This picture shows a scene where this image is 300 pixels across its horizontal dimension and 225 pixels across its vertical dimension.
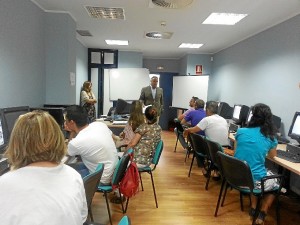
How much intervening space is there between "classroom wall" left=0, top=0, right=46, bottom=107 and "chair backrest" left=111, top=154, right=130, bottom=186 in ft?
5.44

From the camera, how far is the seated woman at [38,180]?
35.4 inches

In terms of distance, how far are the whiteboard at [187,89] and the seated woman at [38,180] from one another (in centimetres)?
662

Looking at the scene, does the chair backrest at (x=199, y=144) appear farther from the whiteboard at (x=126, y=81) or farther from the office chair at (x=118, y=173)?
the whiteboard at (x=126, y=81)

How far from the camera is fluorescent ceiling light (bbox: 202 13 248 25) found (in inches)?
155

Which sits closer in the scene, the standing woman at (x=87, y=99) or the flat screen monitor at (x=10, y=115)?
the flat screen monitor at (x=10, y=115)

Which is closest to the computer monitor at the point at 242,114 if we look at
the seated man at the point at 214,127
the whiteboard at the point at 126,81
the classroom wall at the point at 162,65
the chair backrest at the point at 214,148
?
the seated man at the point at 214,127

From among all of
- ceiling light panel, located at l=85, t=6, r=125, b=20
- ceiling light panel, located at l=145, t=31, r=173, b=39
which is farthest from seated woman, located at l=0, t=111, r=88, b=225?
ceiling light panel, located at l=145, t=31, r=173, b=39

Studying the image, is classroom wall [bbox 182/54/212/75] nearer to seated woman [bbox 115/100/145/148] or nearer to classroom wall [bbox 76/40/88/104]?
classroom wall [bbox 76/40/88/104]

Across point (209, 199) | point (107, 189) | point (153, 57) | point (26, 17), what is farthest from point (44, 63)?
point (153, 57)

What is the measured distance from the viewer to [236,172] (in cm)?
237

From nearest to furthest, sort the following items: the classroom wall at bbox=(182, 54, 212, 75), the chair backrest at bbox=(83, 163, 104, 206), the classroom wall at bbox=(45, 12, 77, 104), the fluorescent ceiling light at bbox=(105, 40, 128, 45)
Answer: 1. the chair backrest at bbox=(83, 163, 104, 206)
2. the classroom wall at bbox=(45, 12, 77, 104)
3. the fluorescent ceiling light at bbox=(105, 40, 128, 45)
4. the classroom wall at bbox=(182, 54, 212, 75)

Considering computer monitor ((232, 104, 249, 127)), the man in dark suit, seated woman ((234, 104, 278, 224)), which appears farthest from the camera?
→ the man in dark suit

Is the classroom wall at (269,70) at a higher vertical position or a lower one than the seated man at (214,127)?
higher

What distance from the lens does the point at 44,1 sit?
3609 mm
